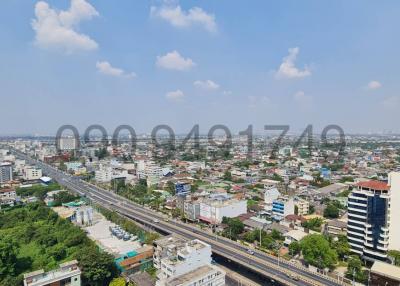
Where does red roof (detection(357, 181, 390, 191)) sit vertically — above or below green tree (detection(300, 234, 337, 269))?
above

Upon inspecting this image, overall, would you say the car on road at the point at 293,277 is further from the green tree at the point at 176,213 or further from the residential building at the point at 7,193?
the residential building at the point at 7,193

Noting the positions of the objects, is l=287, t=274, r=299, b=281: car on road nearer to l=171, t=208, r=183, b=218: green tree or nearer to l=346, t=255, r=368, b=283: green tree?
l=346, t=255, r=368, b=283: green tree

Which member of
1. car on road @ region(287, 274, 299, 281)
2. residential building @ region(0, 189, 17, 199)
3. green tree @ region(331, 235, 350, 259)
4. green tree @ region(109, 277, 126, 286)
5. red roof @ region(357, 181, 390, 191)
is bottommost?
green tree @ region(109, 277, 126, 286)

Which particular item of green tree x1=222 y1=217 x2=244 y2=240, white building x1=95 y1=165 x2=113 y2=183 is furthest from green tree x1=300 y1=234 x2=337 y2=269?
white building x1=95 y1=165 x2=113 y2=183

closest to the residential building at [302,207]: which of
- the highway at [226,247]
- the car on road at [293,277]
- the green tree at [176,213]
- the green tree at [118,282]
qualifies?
the highway at [226,247]

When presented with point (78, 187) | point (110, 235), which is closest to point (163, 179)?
point (78, 187)

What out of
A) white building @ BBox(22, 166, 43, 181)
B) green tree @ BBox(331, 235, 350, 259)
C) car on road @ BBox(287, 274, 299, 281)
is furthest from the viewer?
white building @ BBox(22, 166, 43, 181)

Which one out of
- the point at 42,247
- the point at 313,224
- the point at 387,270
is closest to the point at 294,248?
the point at 387,270
